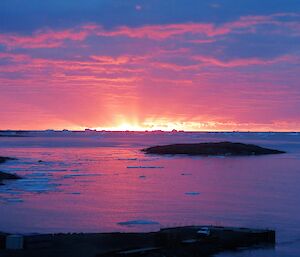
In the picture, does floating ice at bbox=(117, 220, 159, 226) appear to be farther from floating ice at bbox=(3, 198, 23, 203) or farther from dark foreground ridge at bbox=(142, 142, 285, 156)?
→ dark foreground ridge at bbox=(142, 142, 285, 156)

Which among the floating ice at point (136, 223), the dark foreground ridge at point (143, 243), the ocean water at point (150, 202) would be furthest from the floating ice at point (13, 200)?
the dark foreground ridge at point (143, 243)

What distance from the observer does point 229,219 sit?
24.6 meters

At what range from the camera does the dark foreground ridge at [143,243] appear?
16.3 m

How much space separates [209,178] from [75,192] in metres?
14.0

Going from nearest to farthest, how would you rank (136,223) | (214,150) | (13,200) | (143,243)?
(143,243) < (136,223) < (13,200) < (214,150)

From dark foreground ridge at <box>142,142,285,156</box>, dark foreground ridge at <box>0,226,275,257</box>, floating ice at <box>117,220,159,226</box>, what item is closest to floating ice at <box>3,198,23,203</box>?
floating ice at <box>117,220,159,226</box>

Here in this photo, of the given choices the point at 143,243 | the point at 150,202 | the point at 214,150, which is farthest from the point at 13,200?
the point at 214,150

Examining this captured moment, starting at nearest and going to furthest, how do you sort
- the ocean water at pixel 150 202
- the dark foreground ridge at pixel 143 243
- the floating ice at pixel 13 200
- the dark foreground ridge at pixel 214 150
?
the dark foreground ridge at pixel 143 243, the ocean water at pixel 150 202, the floating ice at pixel 13 200, the dark foreground ridge at pixel 214 150

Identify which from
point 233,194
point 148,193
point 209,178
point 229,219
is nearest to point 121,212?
point 229,219

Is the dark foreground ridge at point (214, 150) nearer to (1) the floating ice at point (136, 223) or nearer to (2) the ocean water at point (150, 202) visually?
(2) the ocean water at point (150, 202)

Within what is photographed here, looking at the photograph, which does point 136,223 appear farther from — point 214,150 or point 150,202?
point 214,150

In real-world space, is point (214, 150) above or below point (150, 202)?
above

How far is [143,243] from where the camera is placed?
17.9 metres

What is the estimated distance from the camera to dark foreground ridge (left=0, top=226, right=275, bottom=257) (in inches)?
640
